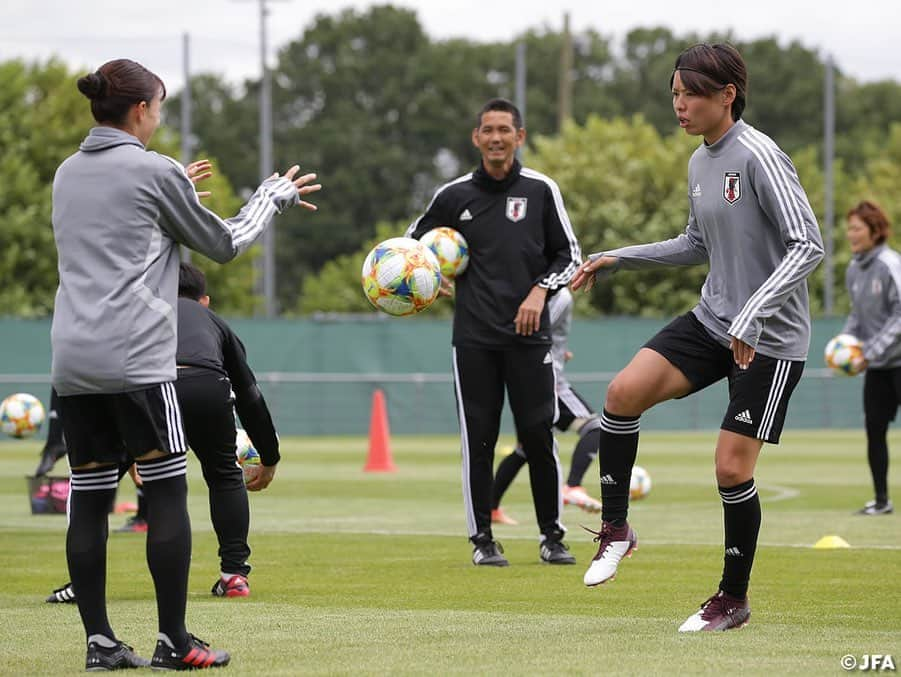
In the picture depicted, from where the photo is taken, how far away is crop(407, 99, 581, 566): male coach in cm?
1027

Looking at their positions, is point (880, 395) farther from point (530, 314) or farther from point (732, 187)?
point (732, 187)

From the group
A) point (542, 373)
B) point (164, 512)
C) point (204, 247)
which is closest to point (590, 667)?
point (164, 512)

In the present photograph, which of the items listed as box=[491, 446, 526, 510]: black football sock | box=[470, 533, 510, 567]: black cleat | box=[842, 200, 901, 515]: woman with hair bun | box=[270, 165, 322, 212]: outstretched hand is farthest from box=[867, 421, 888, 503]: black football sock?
box=[270, 165, 322, 212]: outstretched hand

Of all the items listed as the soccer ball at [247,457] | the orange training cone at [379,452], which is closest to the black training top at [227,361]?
the soccer ball at [247,457]

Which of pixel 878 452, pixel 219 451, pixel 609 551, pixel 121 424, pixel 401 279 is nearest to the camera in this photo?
pixel 121 424

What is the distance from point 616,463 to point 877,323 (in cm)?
718

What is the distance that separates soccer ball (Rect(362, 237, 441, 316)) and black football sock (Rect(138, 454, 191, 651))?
3019 millimetres

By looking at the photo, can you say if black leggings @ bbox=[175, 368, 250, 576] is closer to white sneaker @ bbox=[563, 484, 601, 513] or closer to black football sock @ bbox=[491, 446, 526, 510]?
black football sock @ bbox=[491, 446, 526, 510]

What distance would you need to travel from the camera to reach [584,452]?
1387 cm

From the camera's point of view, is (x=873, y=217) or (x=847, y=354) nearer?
(x=873, y=217)

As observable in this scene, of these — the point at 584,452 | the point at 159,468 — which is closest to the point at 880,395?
the point at 584,452

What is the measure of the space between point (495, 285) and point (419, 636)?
3512 millimetres

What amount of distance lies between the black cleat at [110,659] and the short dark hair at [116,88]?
189 centimetres

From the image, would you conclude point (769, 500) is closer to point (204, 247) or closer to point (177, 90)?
point (204, 247)
